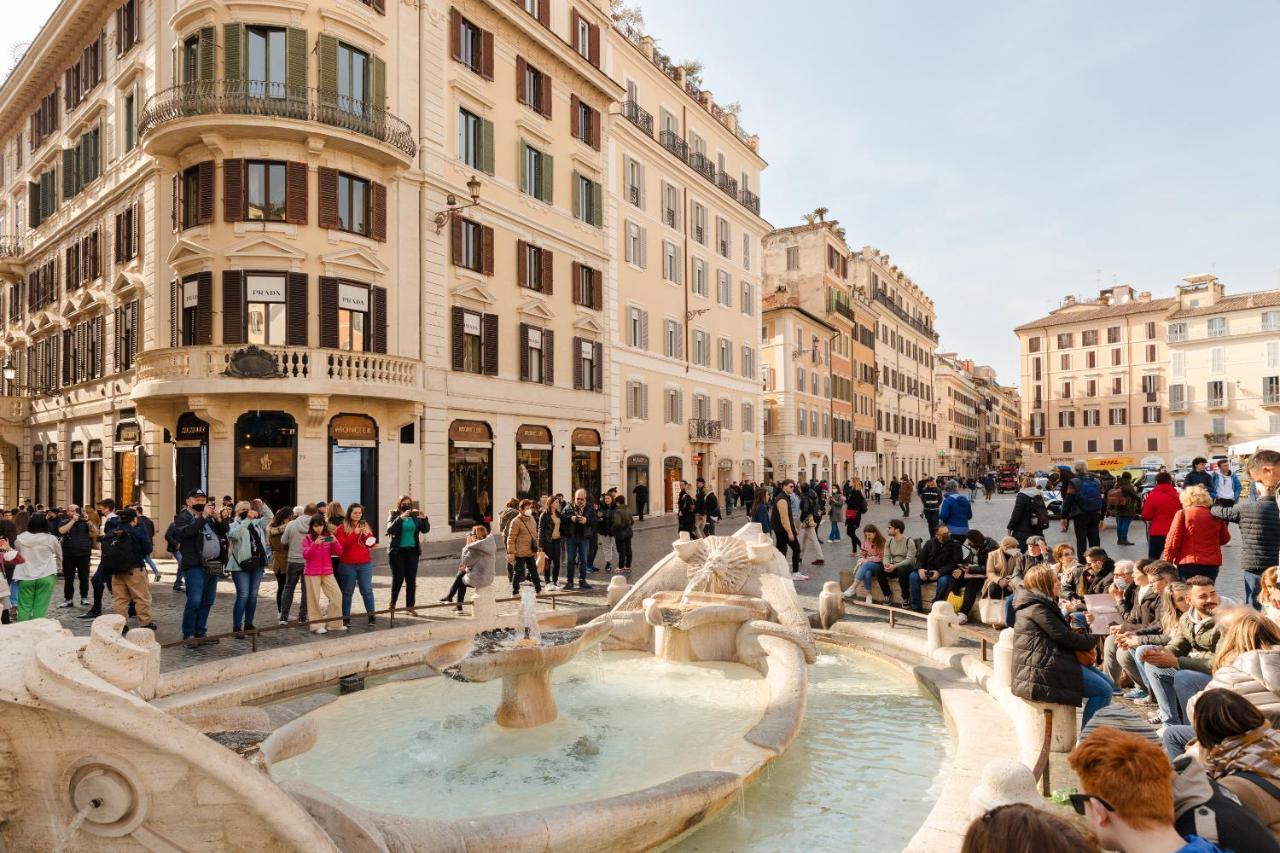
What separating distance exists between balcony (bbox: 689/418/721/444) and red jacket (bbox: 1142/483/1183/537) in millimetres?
24430

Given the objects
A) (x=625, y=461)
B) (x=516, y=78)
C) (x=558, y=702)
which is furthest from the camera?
(x=625, y=461)

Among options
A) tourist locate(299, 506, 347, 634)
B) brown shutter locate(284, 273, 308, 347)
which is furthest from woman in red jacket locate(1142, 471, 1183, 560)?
brown shutter locate(284, 273, 308, 347)

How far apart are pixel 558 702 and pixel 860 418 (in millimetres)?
52881

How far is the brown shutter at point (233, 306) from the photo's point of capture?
19.5 meters

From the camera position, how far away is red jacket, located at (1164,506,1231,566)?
8.61 metres

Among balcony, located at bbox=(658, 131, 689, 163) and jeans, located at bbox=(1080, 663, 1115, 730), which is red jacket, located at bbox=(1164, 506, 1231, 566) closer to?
jeans, located at bbox=(1080, 663, 1115, 730)

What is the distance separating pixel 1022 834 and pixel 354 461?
66.9ft

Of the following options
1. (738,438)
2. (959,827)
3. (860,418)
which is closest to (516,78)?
(738,438)

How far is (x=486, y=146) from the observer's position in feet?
81.6

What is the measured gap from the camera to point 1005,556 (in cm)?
1041

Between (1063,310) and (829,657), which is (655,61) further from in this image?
(1063,310)

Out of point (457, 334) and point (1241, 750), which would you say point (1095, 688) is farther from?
point (457, 334)

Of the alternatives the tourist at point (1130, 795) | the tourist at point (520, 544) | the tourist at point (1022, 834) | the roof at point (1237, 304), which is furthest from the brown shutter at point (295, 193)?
the roof at point (1237, 304)

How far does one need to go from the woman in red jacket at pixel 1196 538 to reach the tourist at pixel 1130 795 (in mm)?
6968
